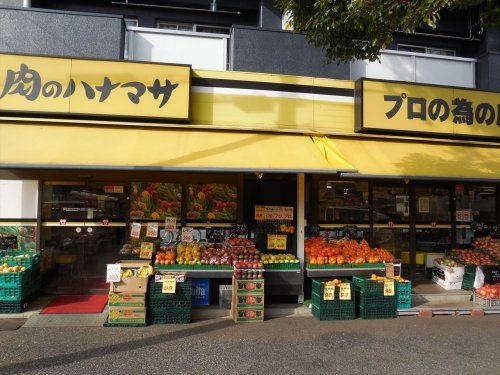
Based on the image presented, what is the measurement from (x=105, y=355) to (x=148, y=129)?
4.24 meters

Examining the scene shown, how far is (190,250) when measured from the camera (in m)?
7.54

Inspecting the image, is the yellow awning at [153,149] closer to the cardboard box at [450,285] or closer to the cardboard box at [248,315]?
the cardboard box at [248,315]

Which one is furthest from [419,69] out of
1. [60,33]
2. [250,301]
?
[60,33]

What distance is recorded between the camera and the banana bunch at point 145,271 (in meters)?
6.73

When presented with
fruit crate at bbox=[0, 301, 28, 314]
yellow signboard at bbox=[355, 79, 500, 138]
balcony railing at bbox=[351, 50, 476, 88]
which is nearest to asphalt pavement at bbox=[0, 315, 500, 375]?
fruit crate at bbox=[0, 301, 28, 314]

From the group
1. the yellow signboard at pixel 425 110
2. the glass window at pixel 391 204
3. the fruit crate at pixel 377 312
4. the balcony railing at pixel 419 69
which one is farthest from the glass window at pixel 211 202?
the balcony railing at pixel 419 69

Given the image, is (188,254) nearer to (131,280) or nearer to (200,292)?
(200,292)

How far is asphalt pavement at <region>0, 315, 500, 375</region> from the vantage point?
198 inches

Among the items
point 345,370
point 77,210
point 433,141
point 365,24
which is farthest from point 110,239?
point 433,141

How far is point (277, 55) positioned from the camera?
29.6 ft

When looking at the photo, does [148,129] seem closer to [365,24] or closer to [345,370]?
[365,24]

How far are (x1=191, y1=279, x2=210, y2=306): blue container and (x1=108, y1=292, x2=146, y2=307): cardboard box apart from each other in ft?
3.84

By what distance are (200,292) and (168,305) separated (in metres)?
0.91

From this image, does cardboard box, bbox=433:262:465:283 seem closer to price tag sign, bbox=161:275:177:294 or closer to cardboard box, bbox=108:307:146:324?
price tag sign, bbox=161:275:177:294
